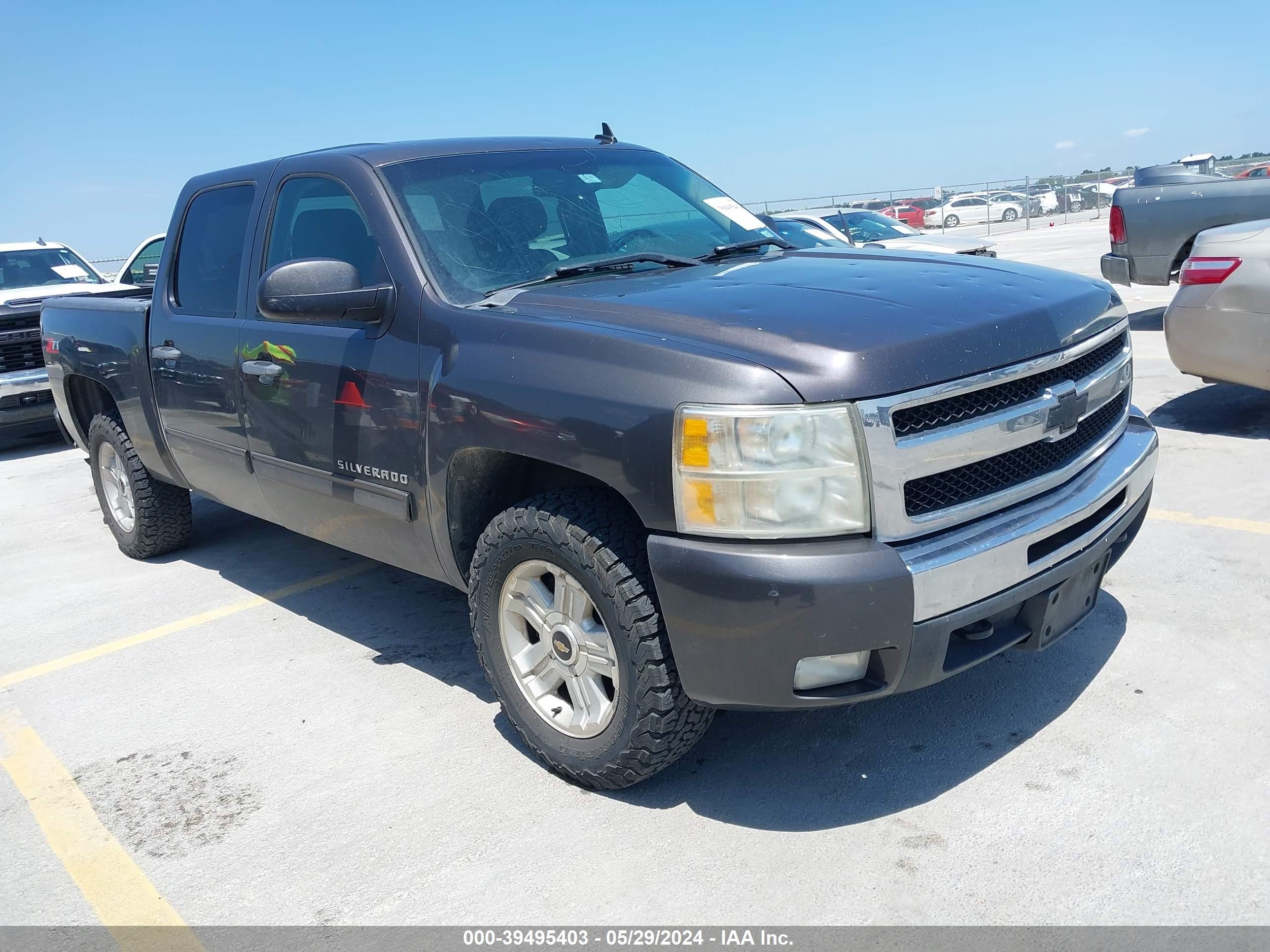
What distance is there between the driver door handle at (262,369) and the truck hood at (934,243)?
7941 mm

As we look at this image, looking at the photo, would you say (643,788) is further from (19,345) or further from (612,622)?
(19,345)

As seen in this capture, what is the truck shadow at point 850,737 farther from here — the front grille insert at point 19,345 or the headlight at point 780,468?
the front grille insert at point 19,345

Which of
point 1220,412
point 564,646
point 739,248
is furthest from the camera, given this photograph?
point 1220,412

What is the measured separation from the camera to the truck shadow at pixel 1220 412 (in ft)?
20.9

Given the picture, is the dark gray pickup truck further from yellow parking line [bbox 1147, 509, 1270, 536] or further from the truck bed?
yellow parking line [bbox 1147, 509, 1270, 536]

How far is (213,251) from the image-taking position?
4676 millimetres

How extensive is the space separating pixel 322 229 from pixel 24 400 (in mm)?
6908

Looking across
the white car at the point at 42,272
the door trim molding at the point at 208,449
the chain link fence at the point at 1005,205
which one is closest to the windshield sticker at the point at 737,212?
the door trim molding at the point at 208,449

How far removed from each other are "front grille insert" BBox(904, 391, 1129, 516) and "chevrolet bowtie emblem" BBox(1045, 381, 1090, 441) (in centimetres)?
4

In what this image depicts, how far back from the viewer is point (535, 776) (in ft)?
10.7

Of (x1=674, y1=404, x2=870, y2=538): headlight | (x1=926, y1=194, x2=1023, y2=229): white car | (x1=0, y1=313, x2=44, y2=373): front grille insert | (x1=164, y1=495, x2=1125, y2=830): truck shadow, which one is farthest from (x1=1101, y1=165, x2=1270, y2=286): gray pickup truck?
(x1=926, y1=194, x2=1023, y2=229): white car

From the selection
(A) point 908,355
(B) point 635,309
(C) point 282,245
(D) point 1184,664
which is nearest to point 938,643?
(A) point 908,355

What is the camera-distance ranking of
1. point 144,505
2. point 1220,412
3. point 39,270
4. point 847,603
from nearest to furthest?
point 847,603
point 144,505
point 1220,412
point 39,270

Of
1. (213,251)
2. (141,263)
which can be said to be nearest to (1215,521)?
(213,251)
